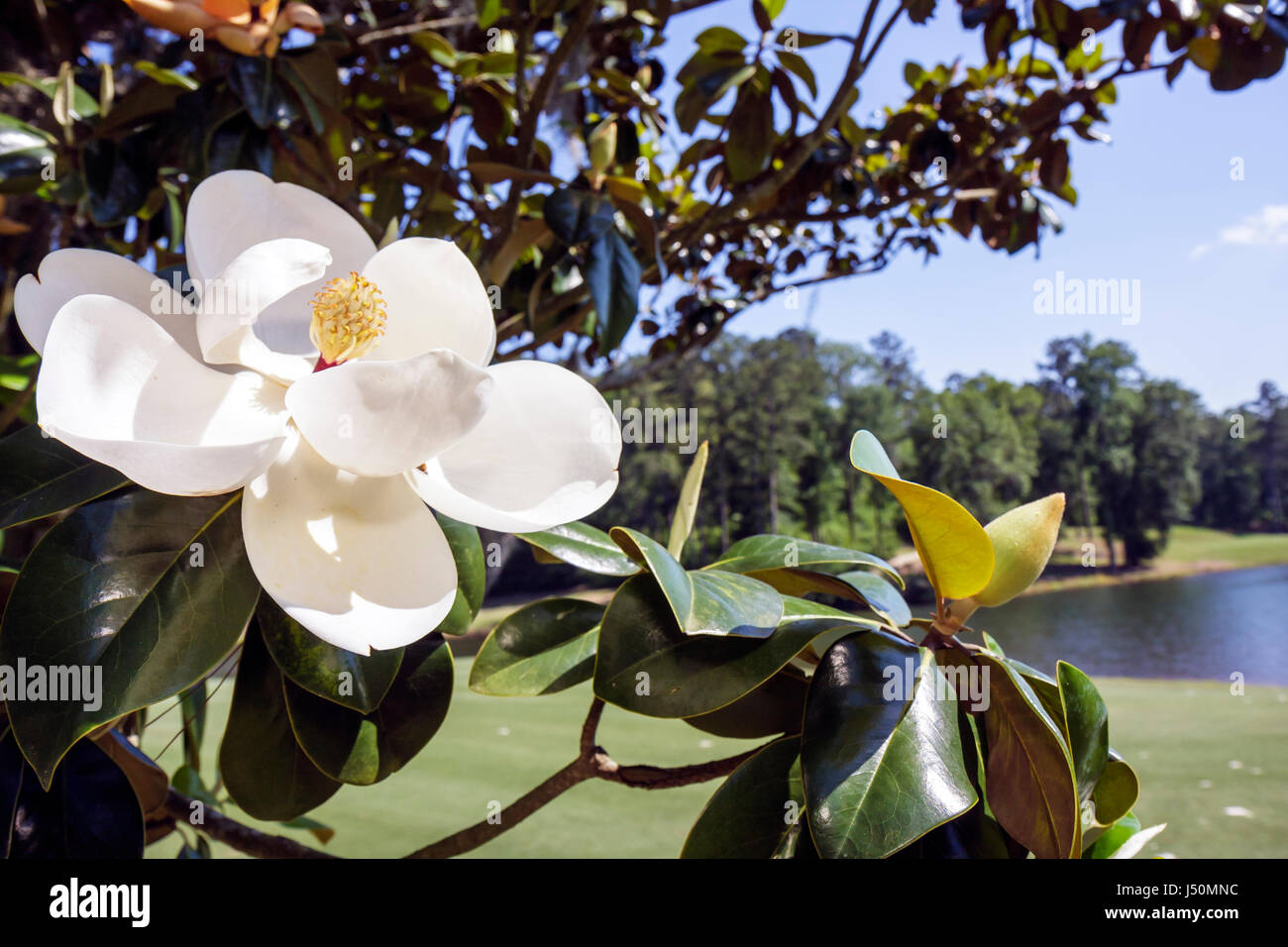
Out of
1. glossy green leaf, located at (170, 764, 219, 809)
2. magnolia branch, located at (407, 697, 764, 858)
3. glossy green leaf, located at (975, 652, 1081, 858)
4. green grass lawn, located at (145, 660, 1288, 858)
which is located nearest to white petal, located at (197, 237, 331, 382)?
magnolia branch, located at (407, 697, 764, 858)

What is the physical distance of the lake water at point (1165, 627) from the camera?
222 inches

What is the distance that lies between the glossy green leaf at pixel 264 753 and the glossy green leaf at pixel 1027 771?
1.16ft

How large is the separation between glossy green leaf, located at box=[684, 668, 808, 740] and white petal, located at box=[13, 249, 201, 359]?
33 cm

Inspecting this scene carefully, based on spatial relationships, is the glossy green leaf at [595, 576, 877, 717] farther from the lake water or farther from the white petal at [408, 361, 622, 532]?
the lake water

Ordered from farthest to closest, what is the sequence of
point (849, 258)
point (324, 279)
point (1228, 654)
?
point (1228, 654), point (849, 258), point (324, 279)

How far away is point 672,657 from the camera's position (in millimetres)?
378

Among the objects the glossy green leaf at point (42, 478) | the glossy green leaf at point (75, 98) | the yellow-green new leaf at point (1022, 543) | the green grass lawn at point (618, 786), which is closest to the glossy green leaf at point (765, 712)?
the yellow-green new leaf at point (1022, 543)

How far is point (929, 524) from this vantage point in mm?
358

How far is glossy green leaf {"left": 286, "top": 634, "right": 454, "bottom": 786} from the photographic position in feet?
1.31

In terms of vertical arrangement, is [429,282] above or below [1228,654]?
above

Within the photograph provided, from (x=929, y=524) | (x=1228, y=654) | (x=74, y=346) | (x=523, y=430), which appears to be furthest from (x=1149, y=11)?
(x=1228, y=654)

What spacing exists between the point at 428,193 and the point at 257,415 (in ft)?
2.53

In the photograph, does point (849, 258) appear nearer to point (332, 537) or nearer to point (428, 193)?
point (428, 193)

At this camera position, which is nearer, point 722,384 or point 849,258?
point 849,258
